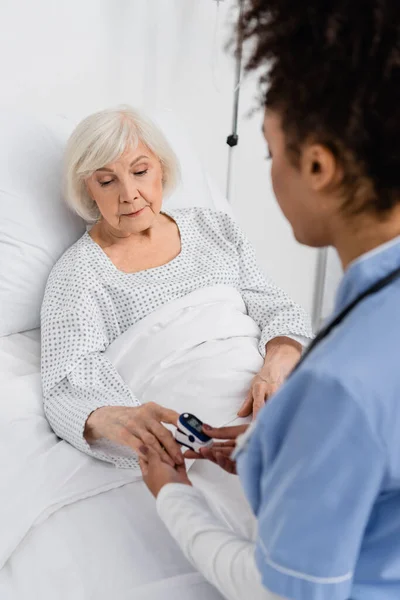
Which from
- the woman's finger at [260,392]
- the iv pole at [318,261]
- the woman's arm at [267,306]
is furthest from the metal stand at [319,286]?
the woman's finger at [260,392]

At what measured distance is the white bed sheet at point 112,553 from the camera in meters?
1.00

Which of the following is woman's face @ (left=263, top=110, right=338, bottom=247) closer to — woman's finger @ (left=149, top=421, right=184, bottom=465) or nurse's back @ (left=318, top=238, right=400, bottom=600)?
nurse's back @ (left=318, top=238, right=400, bottom=600)

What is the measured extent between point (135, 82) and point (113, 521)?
147 cm

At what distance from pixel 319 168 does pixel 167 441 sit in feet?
1.98

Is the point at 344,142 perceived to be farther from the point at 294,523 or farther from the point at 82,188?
the point at 82,188

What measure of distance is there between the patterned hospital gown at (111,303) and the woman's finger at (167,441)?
0.14 metres

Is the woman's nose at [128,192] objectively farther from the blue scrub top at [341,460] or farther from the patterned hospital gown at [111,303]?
the blue scrub top at [341,460]

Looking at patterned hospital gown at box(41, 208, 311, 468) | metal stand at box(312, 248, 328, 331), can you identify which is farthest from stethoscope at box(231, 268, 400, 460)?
metal stand at box(312, 248, 328, 331)

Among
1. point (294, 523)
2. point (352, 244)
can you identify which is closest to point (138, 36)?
point (352, 244)

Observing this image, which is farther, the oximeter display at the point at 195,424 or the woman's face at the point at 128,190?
the woman's face at the point at 128,190

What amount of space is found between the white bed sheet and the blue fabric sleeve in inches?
13.2

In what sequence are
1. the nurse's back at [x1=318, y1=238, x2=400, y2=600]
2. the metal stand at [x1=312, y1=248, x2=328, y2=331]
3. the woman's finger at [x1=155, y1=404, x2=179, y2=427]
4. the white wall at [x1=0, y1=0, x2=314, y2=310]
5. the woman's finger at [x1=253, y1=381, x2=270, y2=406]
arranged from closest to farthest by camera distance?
1. the nurse's back at [x1=318, y1=238, x2=400, y2=600]
2. the woman's finger at [x1=155, y1=404, x2=179, y2=427]
3. the woman's finger at [x1=253, y1=381, x2=270, y2=406]
4. the white wall at [x1=0, y1=0, x2=314, y2=310]
5. the metal stand at [x1=312, y1=248, x2=328, y2=331]

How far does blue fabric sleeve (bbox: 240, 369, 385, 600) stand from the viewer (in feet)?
2.01

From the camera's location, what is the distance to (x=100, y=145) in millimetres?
1594
